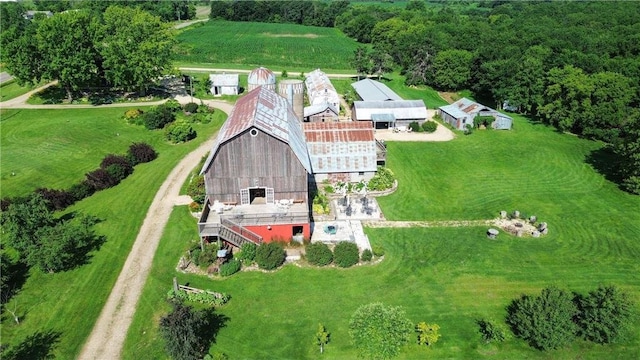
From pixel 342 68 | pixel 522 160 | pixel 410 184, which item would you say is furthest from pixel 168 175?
pixel 342 68

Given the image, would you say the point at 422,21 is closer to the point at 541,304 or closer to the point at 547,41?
the point at 547,41

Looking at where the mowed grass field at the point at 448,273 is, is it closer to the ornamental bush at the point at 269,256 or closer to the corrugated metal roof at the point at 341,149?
the ornamental bush at the point at 269,256

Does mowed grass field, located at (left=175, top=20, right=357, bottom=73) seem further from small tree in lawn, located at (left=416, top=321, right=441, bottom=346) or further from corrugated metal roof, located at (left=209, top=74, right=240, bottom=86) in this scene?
small tree in lawn, located at (left=416, top=321, right=441, bottom=346)

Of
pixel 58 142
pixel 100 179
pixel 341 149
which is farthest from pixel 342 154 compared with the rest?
pixel 58 142

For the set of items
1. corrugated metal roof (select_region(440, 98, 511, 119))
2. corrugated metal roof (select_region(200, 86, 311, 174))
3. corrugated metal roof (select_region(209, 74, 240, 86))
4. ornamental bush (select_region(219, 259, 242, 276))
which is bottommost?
ornamental bush (select_region(219, 259, 242, 276))

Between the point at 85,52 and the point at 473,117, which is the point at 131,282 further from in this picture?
the point at 473,117

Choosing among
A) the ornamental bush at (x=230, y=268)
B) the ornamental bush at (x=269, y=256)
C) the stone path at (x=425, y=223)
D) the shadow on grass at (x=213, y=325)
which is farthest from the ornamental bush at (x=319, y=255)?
the shadow on grass at (x=213, y=325)

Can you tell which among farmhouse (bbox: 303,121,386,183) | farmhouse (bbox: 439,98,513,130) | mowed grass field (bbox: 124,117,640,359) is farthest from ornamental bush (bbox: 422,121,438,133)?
farmhouse (bbox: 303,121,386,183)
